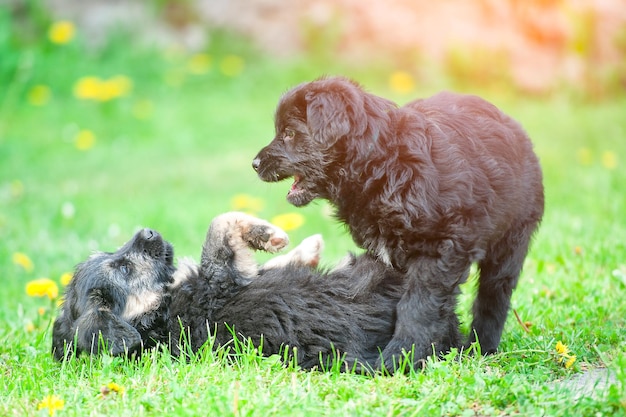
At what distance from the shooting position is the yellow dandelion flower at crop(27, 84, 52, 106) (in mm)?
10570

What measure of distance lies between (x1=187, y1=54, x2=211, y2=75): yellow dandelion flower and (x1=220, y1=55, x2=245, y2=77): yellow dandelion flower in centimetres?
23

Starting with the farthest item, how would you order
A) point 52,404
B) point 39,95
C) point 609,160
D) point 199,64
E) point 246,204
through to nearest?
point 199,64, point 39,95, point 609,160, point 246,204, point 52,404

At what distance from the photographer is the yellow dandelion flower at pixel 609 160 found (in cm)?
793

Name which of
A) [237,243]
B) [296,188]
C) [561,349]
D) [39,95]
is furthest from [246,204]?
[39,95]

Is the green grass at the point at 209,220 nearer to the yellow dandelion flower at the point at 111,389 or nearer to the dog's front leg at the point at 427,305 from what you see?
the yellow dandelion flower at the point at 111,389

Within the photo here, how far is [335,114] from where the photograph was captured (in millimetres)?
3881

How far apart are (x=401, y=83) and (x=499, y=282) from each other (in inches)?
262

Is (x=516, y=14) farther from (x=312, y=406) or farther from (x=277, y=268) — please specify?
(x=312, y=406)

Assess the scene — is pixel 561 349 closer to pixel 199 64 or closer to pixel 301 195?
pixel 301 195

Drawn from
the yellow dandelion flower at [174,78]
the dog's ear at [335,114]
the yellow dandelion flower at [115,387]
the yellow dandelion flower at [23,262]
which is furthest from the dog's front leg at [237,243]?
the yellow dandelion flower at [174,78]

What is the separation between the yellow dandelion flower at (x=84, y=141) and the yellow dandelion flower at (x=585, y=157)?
5.80 meters

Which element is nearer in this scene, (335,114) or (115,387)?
(115,387)

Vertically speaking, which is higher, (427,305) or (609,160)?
(427,305)

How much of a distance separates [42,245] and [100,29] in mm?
6683
